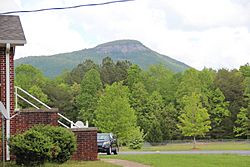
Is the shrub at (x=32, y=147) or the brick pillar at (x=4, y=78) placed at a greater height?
the brick pillar at (x=4, y=78)

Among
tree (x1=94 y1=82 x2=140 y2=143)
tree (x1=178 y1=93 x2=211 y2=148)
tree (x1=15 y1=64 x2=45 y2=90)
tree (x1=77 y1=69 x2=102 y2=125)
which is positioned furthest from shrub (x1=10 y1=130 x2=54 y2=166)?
tree (x1=15 y1=64 x2=45 y2=90)

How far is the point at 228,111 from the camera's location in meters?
74.5

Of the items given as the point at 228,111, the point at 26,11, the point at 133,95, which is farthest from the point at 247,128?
the point at 26,11

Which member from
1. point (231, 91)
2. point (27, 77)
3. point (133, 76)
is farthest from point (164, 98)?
point (27, 77)

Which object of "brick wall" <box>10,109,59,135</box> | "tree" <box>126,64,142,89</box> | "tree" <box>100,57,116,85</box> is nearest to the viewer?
"brick wall" <box>10,109,59,135</box>

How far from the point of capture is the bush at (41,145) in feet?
49.7

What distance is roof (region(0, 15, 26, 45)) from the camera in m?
16.3

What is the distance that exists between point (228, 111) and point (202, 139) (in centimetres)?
573

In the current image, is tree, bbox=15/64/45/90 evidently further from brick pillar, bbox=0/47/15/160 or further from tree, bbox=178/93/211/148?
brick pillar, bbox=0/47/15/160

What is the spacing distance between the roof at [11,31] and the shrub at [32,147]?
3.09 m

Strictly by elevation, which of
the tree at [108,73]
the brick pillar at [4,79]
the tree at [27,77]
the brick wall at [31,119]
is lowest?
the brick wall at [31,119]

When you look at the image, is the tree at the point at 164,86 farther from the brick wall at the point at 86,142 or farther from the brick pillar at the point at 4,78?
the brick pillar at the point at 4,78

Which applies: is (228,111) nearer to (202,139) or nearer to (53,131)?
(202,139)

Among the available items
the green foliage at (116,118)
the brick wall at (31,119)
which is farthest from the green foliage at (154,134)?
the brick wall at (31,119)
